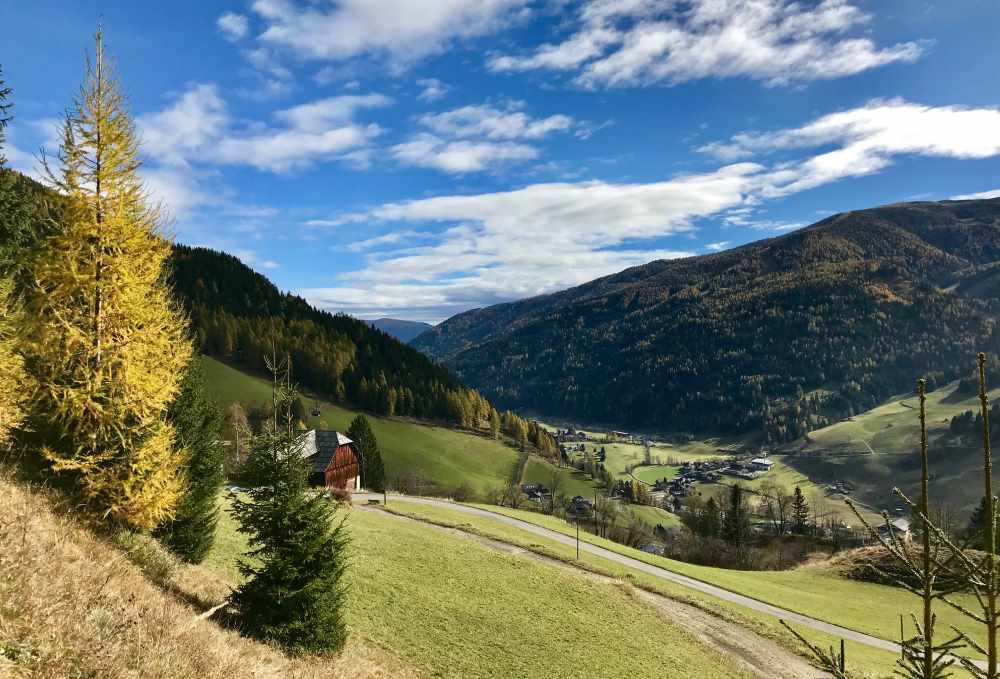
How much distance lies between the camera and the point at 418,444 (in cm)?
14850

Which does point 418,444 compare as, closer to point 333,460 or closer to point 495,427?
point 495,427

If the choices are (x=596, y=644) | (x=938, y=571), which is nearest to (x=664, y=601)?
(x=596, y=644)

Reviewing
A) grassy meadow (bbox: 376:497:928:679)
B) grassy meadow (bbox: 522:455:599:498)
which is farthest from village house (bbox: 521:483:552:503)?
grassy meadow (bbox: 376:497:928:679)

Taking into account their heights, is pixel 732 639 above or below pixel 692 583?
above

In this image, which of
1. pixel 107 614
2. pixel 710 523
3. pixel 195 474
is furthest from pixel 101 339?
pixel 710 523

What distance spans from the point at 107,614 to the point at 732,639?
33166 mm

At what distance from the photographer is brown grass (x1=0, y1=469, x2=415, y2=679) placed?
338 inches

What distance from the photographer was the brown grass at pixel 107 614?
338 inches

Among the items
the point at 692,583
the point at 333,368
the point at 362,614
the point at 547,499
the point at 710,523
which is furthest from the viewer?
the point at 333,368

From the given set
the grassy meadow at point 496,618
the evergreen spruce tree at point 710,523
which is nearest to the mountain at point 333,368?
the evergreen spruce tree at point 710,523

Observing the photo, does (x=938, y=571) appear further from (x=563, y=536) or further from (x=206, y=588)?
(x=563, y=536)

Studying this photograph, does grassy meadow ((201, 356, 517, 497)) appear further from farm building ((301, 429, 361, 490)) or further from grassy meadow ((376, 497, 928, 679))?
grassy meadow ((376, 497, 928, 679))

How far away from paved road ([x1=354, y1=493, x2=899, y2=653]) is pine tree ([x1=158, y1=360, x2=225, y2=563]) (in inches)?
1173

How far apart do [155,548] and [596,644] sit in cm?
2063
